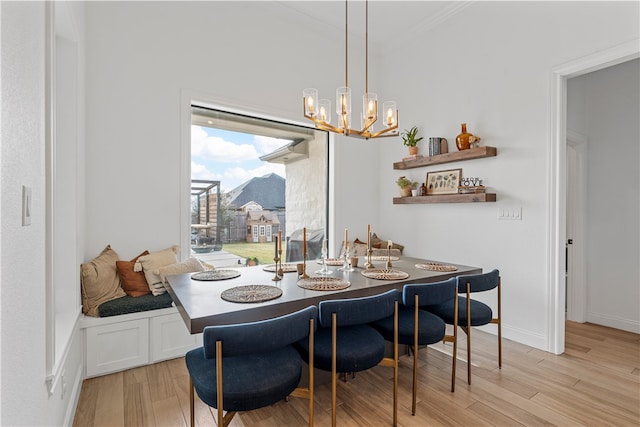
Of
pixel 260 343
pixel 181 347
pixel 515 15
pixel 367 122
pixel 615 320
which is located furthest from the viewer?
pixel 615 320

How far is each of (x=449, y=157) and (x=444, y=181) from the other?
0.31 m

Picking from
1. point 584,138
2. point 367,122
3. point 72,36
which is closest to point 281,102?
point 367,122

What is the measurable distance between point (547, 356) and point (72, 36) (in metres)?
4.35

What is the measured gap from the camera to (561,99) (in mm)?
2766

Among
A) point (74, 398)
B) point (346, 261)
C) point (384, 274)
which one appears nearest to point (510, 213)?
point (384, 274)

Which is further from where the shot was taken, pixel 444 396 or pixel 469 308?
pixel 469 308

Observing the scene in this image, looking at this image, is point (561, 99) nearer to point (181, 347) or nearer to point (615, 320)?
point (615, 320)

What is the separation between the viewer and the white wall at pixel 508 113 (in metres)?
2.77

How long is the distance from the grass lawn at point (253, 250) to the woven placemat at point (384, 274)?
1.73m

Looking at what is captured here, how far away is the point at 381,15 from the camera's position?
3725 mm

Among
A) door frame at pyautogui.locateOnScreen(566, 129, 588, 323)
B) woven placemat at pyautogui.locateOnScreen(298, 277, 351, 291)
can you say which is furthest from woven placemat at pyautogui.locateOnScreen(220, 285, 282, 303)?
door frame at pyautogui.locateOnScreen(566, 129, 588, 323)

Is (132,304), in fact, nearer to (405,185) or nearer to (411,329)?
(411,329)

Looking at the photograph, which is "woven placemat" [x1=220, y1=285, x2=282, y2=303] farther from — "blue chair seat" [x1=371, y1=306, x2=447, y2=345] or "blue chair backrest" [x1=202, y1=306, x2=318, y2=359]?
"blue chair seat" [x1=371, y1=306, x2=447, y2=345]

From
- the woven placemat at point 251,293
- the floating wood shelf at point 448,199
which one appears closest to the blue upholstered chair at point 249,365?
the woven placemat at point 251,293
